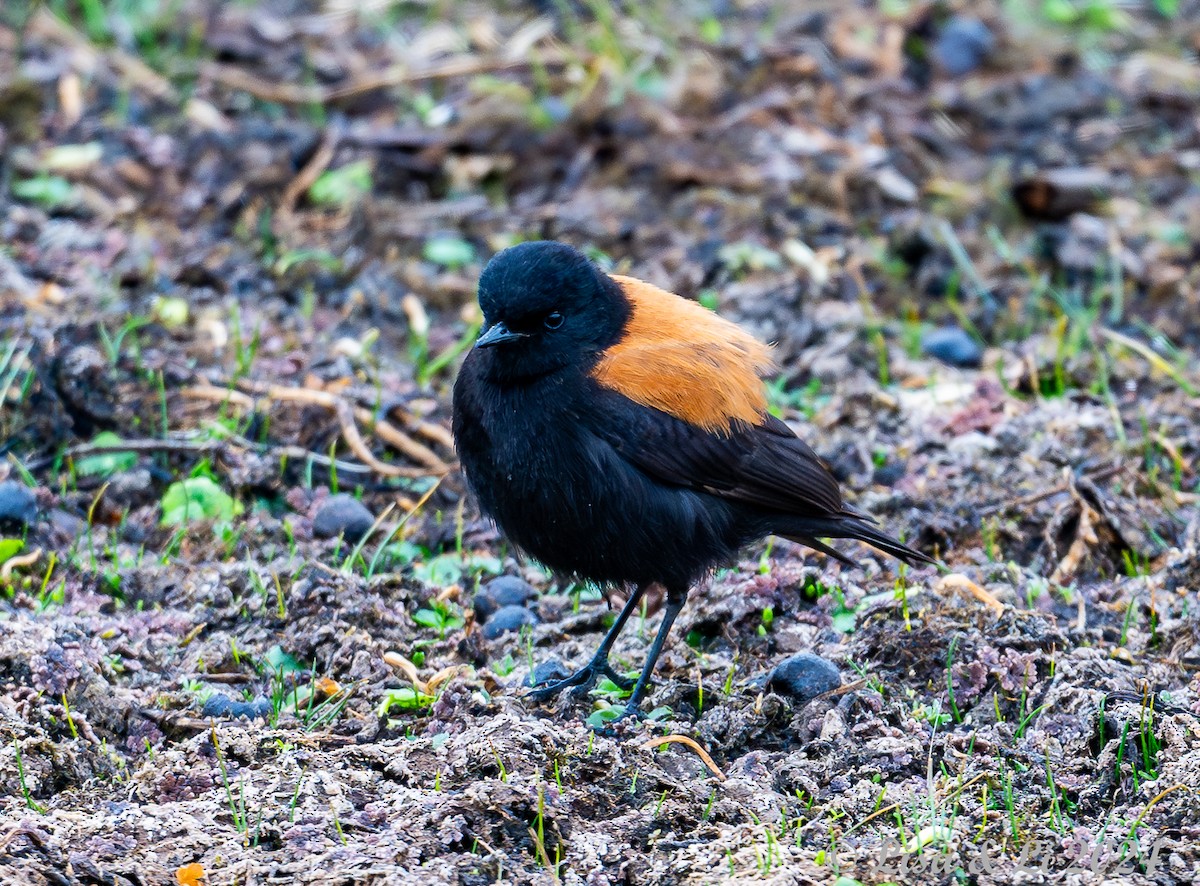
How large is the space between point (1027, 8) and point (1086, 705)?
7274 millimetres

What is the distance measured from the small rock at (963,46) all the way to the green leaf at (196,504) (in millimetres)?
6074

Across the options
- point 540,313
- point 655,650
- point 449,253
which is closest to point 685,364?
point 540,313

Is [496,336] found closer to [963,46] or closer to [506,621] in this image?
[506,621]

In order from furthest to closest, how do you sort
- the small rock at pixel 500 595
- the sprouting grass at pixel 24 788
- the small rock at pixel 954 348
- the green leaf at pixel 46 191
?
the green leaf at pixel 46 191 < the small rock at pixel 954 348 < the small rock at pixel 500 595 < the sprouting grass at pixel 24 788

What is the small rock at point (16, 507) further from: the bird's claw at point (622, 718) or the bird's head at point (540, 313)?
the bird's claw at point (622, 718)

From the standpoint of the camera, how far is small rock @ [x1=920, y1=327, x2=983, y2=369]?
741cm

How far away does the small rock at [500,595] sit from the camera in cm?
571

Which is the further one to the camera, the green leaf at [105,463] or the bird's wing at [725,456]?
the green leaf at [105,463]

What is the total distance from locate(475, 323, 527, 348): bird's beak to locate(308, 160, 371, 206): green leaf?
340 centimetres

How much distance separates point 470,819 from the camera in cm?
403

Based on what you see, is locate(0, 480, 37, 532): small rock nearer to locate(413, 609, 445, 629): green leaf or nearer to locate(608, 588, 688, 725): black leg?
locate(413, 609, 445, 629): green leaf

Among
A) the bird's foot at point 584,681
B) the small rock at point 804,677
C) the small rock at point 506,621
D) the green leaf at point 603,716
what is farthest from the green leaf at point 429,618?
the small rock at point 804,677

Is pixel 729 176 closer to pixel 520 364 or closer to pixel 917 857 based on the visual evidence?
pixel 520 364

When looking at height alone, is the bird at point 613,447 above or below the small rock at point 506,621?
above
